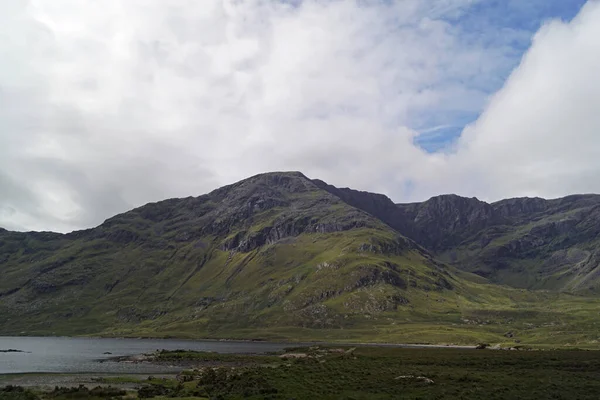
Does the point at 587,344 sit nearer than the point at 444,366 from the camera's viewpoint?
No

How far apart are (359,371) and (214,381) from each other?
26640 mm

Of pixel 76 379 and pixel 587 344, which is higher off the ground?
pixel 76 379

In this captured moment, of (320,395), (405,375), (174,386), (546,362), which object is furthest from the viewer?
(546,362)

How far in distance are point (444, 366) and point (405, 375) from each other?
21837 mm

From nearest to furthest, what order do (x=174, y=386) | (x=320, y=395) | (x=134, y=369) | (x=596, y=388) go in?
(x=320, y=395) < (x=596, y=388) < (x=174, y=386) < (x=134, y=369)

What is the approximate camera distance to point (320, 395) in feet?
184

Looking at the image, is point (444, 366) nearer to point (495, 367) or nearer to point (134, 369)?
point (495, 367)

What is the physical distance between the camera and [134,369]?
103 m

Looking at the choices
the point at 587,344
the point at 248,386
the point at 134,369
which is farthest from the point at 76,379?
the point at 587,344

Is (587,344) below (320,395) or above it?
below

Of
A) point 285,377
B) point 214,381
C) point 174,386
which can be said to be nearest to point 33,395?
point 174,386

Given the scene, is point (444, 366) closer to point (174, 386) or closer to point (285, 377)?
point (285, 377)

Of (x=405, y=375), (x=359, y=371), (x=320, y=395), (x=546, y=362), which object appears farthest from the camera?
(x=546, y=362)

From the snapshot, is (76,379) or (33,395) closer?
(33,395)
